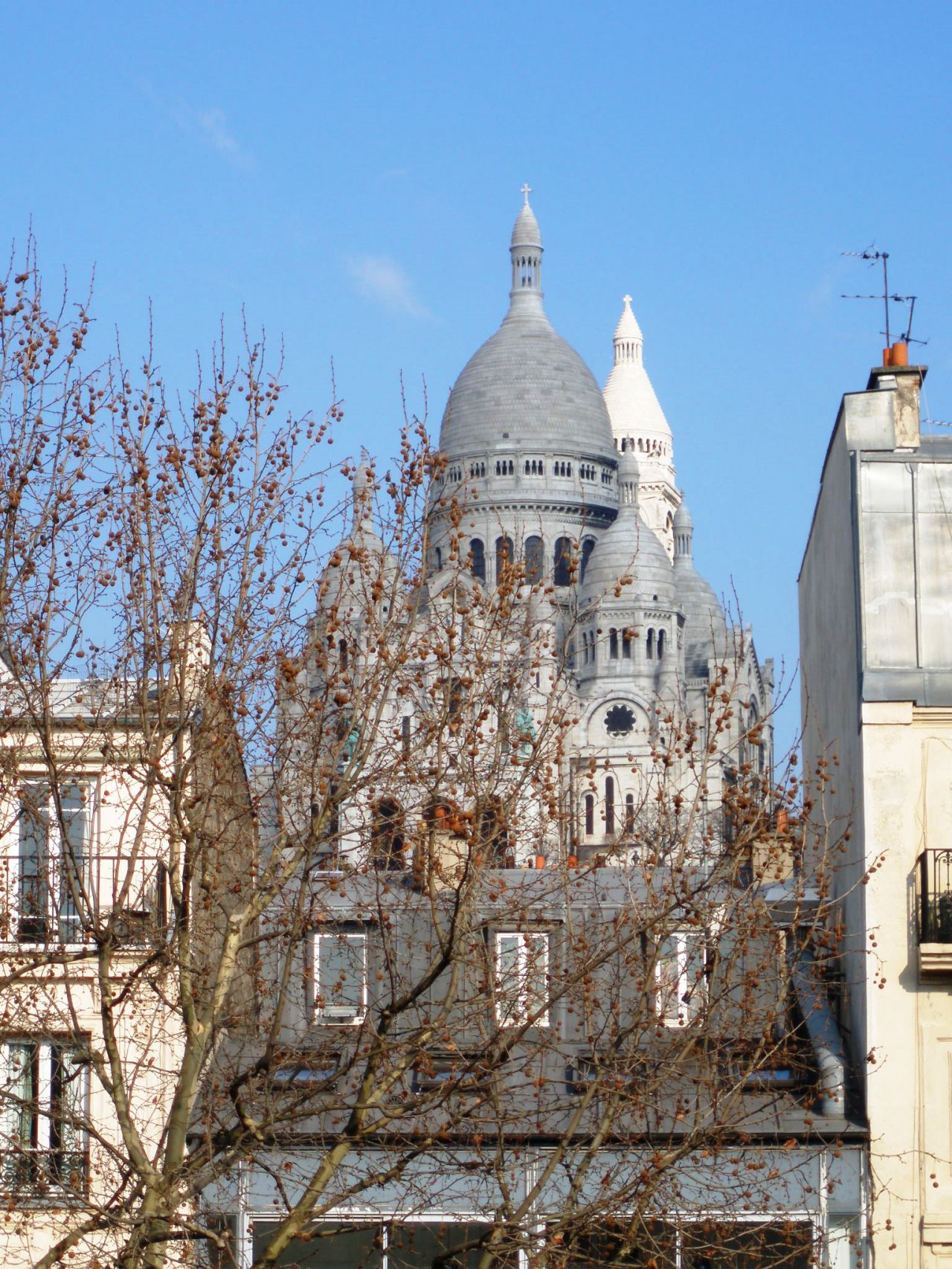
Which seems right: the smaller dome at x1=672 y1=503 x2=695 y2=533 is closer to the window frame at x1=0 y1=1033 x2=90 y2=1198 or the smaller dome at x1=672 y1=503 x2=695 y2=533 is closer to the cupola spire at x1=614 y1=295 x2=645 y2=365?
the cupola spire at x1=614 y1=295 x2=645 y2=365

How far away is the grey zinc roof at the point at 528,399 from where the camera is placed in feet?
532

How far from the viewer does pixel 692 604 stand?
15725 centimetres

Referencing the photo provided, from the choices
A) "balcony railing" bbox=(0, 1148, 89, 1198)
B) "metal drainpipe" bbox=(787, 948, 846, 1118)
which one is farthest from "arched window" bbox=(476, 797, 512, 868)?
"metal drainpipe" bbox=(787, 948, 846, 1118)

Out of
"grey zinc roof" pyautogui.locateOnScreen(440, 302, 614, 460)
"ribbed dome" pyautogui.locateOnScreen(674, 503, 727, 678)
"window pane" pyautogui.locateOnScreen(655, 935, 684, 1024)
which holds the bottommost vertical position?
"window pane" pyautogui.locateOnScreen(655, 935, 684, 1024)

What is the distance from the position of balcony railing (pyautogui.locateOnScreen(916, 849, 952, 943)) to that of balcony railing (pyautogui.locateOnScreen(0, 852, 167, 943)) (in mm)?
6454

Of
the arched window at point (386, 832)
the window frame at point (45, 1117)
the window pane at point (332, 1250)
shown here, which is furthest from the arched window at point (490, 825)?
the window pane at point (332, 1250)

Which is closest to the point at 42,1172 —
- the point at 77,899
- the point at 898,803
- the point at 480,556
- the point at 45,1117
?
the point at 77,899

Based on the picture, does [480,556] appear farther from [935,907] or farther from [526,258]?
[935,907]

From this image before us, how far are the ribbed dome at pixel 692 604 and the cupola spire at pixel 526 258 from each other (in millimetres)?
19984

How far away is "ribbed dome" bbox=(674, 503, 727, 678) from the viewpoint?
495 feet

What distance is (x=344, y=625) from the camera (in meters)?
13.2

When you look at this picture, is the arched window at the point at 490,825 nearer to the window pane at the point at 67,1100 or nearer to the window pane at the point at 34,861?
the window pane at the point at 34,861

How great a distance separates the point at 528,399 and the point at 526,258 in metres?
16.2

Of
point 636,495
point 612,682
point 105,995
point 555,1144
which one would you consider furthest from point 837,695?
point 636,495
